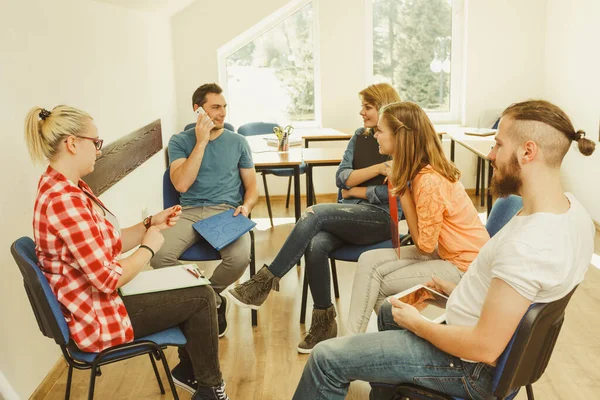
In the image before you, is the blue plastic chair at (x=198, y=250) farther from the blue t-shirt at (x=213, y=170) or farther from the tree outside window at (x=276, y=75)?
the tree outside window at (x=276, y=75)

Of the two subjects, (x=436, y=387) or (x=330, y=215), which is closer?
(x=436, y=387)

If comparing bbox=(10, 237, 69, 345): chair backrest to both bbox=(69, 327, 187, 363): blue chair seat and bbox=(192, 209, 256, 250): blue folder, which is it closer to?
bbox=(69, 327, 187, 363): blue chair seat

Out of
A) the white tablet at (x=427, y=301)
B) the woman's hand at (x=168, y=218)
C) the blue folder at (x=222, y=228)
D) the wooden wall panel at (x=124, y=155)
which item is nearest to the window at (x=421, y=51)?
the wooden wall panel at (x=124, y=155)

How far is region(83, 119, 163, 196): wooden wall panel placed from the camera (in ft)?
10.9

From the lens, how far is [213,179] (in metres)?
3.31

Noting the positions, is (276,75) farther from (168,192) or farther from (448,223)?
(448,223)

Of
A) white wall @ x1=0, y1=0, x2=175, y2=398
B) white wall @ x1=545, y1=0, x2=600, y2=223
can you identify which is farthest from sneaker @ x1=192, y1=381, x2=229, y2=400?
white wall @ x1=545, y1=0, x2=600, y2=223

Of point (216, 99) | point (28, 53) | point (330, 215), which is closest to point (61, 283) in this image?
point (28, 53)

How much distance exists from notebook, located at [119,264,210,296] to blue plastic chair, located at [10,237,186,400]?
6.1 inches

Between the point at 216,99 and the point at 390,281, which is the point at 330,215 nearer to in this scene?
the point at 390,281

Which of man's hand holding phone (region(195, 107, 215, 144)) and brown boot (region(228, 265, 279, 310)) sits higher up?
man's hand holding phone (region(195, 107, 215, 144))

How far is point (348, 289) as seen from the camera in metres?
3.81

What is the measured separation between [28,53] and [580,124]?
4.23 metres

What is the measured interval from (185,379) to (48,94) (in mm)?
1344
